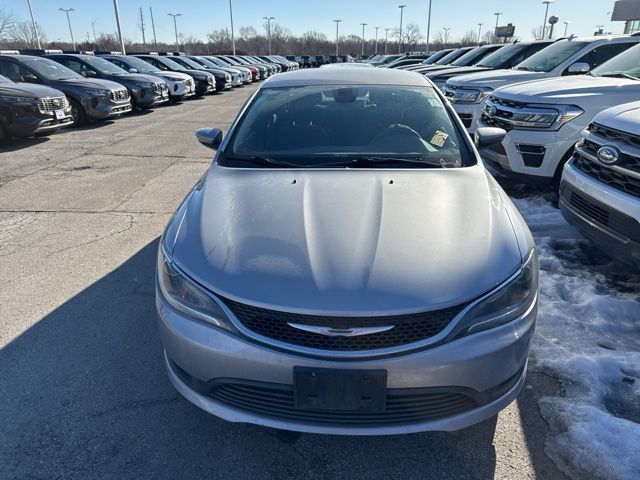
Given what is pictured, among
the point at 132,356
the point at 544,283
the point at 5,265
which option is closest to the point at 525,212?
the point at 544,283

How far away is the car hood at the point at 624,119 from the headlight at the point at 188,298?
309cm

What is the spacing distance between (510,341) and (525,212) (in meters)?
3.81

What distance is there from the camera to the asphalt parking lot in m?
2.09

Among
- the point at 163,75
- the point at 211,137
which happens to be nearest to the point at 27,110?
the point at 211,137

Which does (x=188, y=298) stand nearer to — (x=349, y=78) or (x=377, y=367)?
(x=377, y=367)

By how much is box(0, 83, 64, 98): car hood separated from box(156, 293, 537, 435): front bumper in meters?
9.35

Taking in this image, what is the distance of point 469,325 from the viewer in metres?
1.85

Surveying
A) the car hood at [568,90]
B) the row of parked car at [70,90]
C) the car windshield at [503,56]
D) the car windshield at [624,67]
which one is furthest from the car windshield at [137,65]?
the car windshield at [624,67]

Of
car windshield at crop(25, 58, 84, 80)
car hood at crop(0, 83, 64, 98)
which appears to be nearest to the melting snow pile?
car hood at crop(0, 83, 64, 98)

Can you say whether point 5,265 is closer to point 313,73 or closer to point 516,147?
point 313,73

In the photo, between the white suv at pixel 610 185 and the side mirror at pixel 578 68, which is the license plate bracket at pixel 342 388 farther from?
the side mirror at pixel 578 68

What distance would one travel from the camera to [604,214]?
3.38m

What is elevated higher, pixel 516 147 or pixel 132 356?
pixel 516 147

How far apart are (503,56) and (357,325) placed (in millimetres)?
11168
